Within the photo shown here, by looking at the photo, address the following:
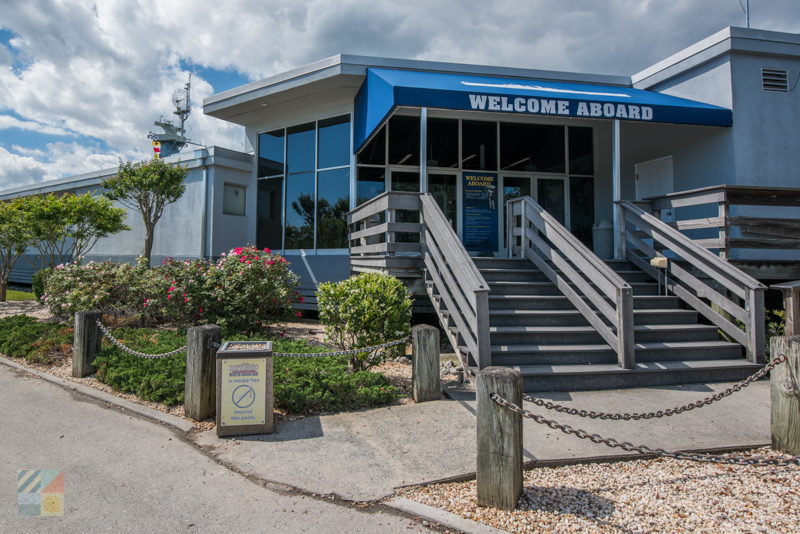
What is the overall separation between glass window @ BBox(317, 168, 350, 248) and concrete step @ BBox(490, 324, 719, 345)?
690 cm

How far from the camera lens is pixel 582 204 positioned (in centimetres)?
1270

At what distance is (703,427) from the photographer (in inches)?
178

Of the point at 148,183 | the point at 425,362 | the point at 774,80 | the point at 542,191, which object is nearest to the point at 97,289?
the point at 148,183

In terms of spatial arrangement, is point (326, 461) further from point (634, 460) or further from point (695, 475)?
point (695, 475)

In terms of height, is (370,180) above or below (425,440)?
above

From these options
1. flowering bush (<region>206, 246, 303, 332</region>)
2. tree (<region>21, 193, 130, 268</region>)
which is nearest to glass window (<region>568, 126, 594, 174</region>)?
flowering bush (<region>206, 246, 303, 332</region>)

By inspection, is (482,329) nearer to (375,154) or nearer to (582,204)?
(375,154)

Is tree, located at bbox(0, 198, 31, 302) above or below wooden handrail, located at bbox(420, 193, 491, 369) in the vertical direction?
above

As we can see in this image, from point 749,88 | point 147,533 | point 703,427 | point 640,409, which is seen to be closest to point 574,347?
point 640,409

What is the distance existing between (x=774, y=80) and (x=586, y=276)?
21.4 ft

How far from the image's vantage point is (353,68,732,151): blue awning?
8102 millimetres

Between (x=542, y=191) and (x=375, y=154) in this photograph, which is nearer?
(x=375, y=154)

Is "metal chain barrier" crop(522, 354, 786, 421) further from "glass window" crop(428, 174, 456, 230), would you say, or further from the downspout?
the downspout

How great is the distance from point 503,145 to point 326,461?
1009 centimetres
